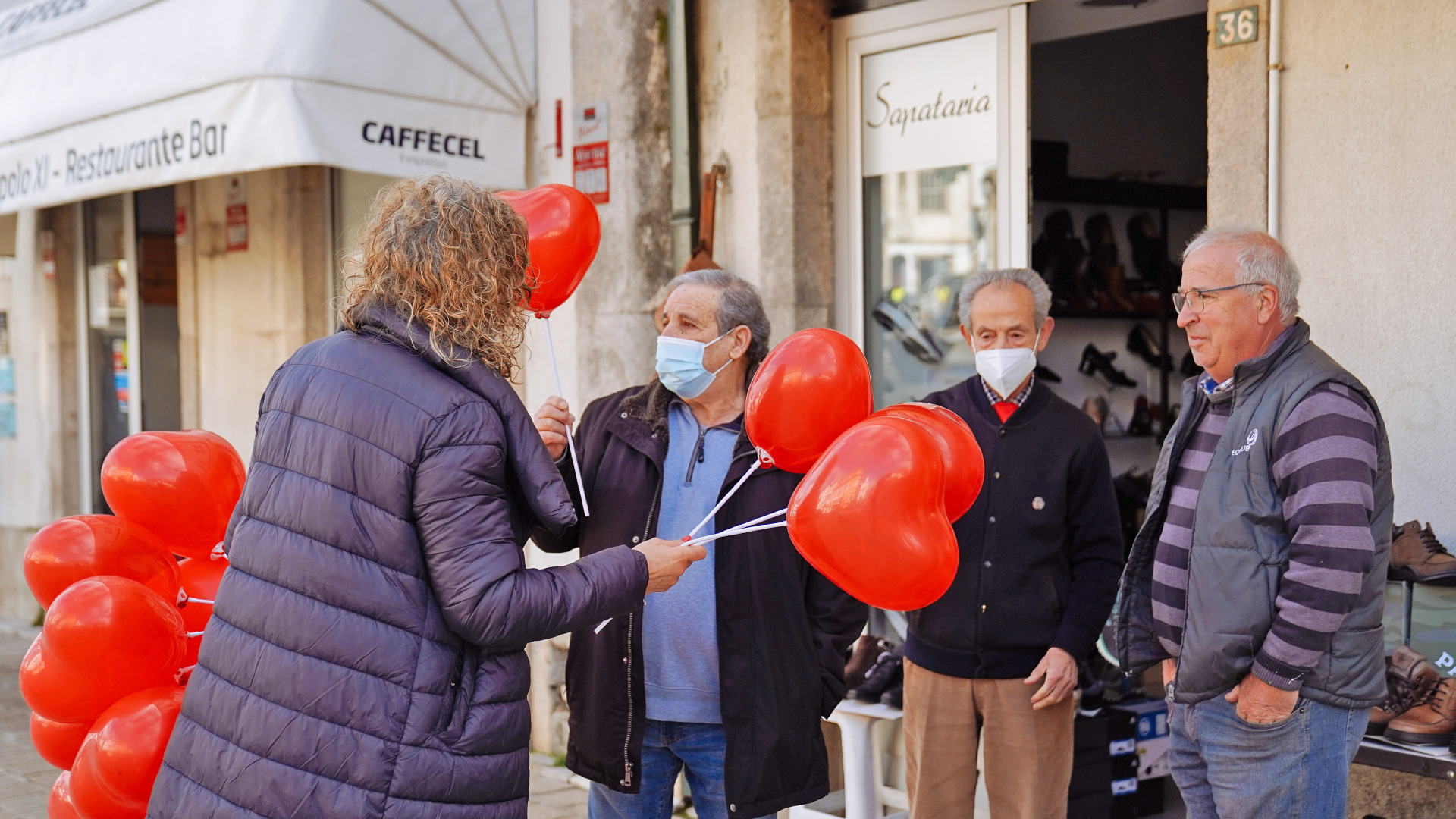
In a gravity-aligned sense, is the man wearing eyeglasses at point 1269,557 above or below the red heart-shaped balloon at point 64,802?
above

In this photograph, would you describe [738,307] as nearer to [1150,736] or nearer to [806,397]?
[806,397]

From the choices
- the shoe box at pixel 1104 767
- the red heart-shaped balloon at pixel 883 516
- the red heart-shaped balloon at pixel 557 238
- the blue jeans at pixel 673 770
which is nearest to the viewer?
the red heart-shaped balloon at pixel 883 516

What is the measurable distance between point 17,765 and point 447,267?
16.2 feet

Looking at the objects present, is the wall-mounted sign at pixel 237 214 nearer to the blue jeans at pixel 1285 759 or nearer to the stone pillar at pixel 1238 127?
the stone pillar at pixel 1238 127

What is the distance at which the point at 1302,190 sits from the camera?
3.78 meters

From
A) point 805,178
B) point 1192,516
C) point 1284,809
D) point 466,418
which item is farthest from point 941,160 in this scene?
point 466,418

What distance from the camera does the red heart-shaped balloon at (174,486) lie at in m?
3.03

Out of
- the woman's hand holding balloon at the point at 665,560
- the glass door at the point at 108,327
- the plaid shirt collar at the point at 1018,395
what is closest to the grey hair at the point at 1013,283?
the plaid shirt collar at the point at 1018,395

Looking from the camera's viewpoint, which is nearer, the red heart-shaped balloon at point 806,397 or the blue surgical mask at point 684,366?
the red heart-shaped balloon at point 806,397

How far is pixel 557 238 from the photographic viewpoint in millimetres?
3143

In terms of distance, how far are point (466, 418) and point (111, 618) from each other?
1136 millimetres

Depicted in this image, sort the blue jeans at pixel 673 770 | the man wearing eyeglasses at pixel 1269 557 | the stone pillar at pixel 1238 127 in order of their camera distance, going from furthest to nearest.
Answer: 1. the stone pillar at pixel 1238 127
2. the blue jeans at pixel 673 770
3. the man wearing eyeglasses at pixel 1269 557

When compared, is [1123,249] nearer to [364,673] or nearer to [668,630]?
[668,630]

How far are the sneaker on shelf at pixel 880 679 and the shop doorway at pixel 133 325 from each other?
19.8 feet
